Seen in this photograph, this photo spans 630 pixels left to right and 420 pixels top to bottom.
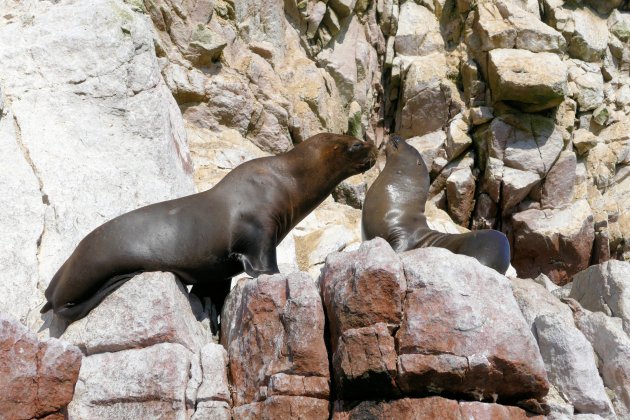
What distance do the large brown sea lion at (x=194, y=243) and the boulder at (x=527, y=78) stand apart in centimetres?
1086

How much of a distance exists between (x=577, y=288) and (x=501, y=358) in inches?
103

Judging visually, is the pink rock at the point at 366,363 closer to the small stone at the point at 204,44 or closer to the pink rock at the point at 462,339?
the pink rock at the point at 462,339

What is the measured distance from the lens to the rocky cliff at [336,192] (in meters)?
4.04

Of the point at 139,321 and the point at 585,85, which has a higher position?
the point at 139,321

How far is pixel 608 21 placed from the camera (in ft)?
60.1

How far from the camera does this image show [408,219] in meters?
7.47

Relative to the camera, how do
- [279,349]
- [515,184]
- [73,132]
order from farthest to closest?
[515,184]
[73,132]
[279,349]

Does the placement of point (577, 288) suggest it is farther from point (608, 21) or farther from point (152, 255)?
point (608, 21)

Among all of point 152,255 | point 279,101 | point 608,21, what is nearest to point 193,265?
point 152,255

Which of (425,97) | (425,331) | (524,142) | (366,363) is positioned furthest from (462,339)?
(425,97)

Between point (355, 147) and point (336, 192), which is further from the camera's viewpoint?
point (336, 192)

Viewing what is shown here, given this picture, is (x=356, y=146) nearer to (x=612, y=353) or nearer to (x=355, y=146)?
(x=355, y=146)

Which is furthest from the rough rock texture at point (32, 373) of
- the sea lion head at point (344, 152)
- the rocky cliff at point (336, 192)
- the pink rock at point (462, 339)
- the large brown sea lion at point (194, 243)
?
the sea lion head at point (344, 152)

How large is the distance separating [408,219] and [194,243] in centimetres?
272
